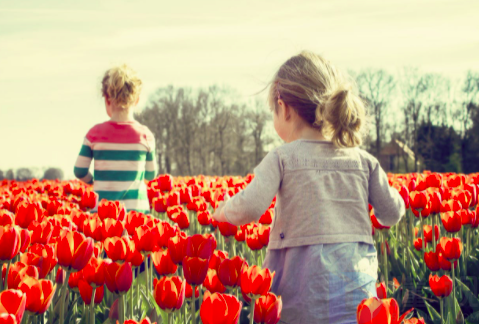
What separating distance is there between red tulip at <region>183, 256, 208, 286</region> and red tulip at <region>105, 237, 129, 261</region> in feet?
1.25

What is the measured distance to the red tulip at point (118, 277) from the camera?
2.06 metres

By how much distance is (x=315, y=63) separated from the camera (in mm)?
2955

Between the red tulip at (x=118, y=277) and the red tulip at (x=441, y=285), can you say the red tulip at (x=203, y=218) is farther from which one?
the red tulip at (x=118, y=277)

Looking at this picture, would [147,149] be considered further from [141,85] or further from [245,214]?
[245,214]

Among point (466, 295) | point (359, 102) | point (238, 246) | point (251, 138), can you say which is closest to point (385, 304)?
point (359, 102)

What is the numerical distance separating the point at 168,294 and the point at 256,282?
337 mm

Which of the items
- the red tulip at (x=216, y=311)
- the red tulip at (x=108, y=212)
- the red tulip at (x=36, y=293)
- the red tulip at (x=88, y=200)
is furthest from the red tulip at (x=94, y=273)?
the red tulip at (x=88, y=200)

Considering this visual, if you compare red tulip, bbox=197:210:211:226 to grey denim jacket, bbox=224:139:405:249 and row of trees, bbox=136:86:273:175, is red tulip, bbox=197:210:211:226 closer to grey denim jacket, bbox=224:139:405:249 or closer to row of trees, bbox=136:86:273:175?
grey denim jacket, bbox=224:139:405:249

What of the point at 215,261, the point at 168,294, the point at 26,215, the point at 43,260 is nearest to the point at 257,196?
the point at 215,261

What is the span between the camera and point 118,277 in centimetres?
206

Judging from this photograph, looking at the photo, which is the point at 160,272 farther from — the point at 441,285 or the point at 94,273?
the point at 441,285

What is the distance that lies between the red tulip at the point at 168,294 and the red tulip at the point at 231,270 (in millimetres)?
261

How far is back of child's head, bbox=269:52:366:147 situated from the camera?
2697 millimetres

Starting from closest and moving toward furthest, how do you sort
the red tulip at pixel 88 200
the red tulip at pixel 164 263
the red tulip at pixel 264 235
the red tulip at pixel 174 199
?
the red tulip at pixel 164 263 < the red tulip at pixel 264 235 < the red tulip at pixel 88 200 < the red tulip at pixel 174 199
